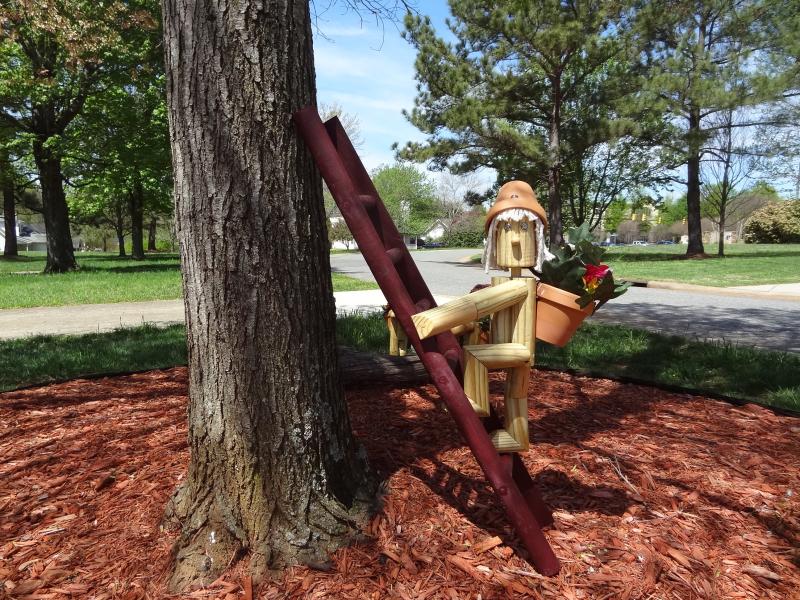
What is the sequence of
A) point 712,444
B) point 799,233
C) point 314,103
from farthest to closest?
point 799,233 < point 712,444 < point 314,103

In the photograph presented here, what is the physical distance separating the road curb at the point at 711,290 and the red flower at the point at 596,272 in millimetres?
9915

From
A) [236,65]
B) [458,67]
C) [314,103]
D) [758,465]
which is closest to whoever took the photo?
[236,65]

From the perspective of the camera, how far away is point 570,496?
8.18 ft

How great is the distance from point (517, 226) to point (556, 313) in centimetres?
36

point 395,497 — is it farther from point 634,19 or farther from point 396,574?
point 634,19

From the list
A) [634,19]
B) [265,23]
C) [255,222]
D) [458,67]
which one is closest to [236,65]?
[265,23]

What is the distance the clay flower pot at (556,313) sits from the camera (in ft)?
6.46

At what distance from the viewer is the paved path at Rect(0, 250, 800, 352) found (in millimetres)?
7555

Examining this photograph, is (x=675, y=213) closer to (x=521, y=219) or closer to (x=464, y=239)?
(x=464, y=239)

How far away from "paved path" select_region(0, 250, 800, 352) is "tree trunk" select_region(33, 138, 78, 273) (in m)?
10.8

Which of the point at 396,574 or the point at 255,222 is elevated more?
the point at 255,222

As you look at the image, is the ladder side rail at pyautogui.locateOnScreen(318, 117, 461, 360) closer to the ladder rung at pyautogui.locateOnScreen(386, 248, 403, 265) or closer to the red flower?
the ladder rung at pyautogui.locateOnScreen(386, 248, 403, 265)

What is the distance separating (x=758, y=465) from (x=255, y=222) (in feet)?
9.27

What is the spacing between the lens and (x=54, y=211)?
62.9 ft
